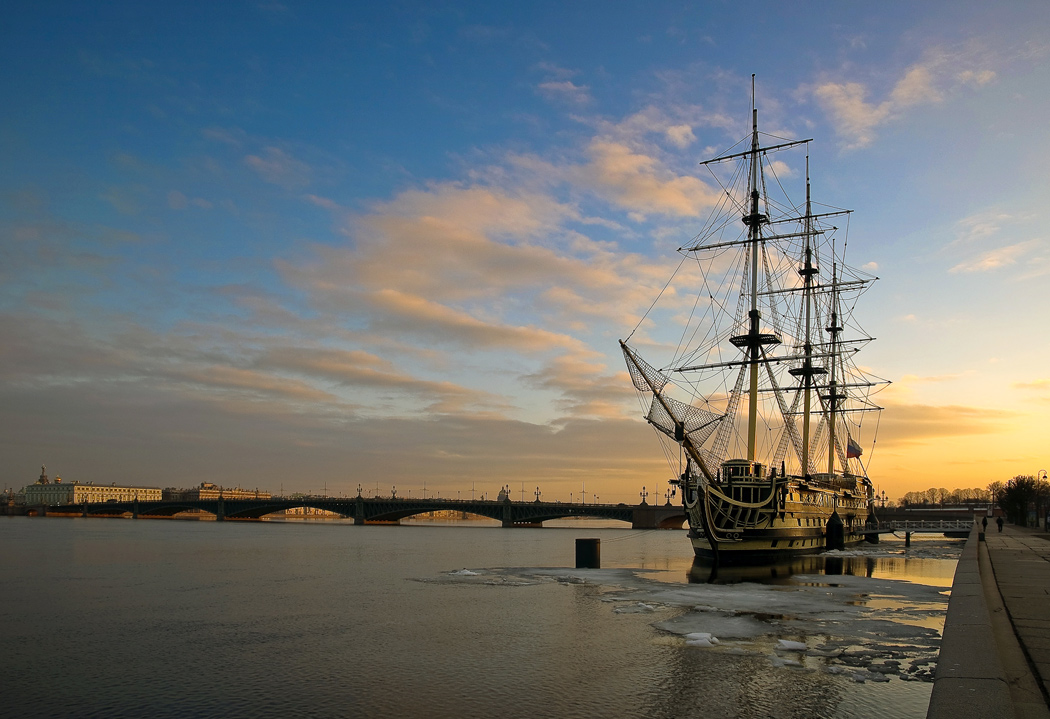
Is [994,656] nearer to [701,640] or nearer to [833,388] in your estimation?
[701,640]

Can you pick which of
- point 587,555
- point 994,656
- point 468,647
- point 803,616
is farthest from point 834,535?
point 994,656

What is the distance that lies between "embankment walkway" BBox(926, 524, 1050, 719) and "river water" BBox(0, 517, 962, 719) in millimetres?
2541

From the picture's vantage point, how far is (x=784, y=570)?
55656mm

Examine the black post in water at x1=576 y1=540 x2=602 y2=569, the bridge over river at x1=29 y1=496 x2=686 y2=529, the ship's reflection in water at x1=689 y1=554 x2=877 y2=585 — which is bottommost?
the bridge over river at x1=29 y1=496 x2=686 y2=529

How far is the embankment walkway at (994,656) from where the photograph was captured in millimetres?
9000

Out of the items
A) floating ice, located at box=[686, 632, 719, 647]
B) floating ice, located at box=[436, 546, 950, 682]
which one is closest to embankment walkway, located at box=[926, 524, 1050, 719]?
floating ice, located at box=[436, 546, 950, 682]

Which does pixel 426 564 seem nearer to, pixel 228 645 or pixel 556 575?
pixel 556 575

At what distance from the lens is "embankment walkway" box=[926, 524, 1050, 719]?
9.00 meters

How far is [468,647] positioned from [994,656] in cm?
1598

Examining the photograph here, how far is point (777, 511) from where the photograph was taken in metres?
63.5

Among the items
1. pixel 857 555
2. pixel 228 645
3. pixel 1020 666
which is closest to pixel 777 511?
pixel 857 555

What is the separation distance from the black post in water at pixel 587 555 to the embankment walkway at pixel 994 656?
113ft

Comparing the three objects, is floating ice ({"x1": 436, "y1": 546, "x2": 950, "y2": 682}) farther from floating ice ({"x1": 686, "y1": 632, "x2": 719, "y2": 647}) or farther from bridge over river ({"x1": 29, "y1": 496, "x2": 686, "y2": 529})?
bridge over river ({"x1": 29, "y1": 496, "x2": 686, "y2": 529})

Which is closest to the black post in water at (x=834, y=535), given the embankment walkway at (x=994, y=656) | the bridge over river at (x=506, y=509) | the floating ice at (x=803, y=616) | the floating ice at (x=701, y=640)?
the floating ice at (x=803, y=616)
